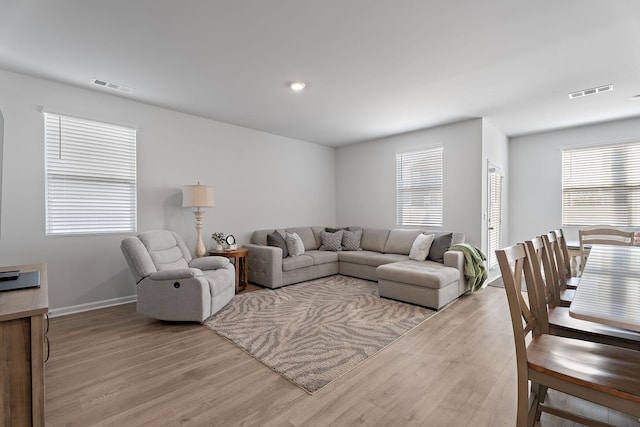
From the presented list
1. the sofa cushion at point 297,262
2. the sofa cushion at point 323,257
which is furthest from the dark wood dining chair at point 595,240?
the sofa cushion at point 297,262

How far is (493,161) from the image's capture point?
4.93 metres

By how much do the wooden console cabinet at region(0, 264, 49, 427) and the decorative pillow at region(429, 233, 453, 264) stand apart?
168 inches

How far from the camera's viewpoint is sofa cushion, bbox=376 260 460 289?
3485 mm

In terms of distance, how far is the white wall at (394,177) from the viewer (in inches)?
180

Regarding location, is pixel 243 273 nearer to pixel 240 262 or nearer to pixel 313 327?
pixel 240 262

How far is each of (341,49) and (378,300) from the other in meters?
2.95

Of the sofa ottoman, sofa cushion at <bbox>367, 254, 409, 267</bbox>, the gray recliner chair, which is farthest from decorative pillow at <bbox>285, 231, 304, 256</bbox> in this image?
the gray recliner chair

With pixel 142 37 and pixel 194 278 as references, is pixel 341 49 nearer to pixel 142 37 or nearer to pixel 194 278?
pixel 142 37

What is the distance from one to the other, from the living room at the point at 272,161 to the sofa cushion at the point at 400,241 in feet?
1.60

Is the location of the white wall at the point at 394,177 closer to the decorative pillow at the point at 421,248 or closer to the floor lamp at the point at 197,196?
the decorative pillow at the point at 421,248

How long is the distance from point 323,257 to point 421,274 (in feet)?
6.23

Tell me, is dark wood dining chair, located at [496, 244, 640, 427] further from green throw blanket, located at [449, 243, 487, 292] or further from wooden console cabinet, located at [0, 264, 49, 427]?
green throw blanket, located at [449, 243, 487, 292]

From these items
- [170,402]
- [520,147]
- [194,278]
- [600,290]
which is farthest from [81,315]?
[520,147]

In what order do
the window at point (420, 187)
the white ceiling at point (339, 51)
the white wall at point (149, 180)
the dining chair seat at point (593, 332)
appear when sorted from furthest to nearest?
the window at point (420, 187)
the white wall at point (149, 180)
the white ceiling at point (339, 51)
the dining chair seat at point (593, 332)
